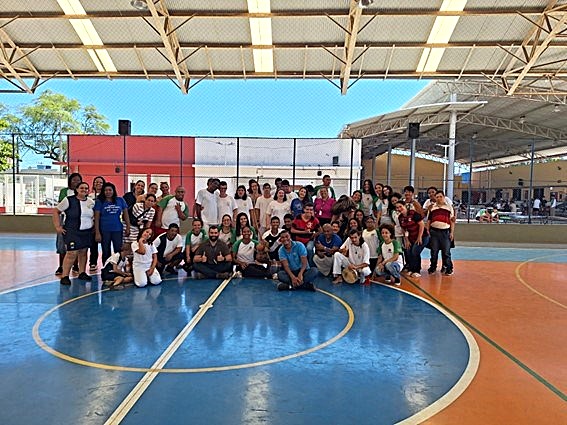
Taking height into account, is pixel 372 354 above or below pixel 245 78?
below

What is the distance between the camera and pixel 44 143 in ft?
103

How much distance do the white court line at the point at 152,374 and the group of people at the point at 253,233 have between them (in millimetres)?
Answer: 1715

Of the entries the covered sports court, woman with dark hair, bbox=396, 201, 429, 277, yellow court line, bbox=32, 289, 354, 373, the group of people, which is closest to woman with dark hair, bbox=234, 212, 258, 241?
the group of people

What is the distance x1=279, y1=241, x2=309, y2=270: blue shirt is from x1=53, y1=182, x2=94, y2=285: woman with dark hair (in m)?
2.91

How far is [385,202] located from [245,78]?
6441 mm

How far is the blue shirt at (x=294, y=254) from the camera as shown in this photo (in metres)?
6.64

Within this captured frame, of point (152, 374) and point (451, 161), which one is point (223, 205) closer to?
point (152, 374)

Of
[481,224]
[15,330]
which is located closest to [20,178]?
[15,330]

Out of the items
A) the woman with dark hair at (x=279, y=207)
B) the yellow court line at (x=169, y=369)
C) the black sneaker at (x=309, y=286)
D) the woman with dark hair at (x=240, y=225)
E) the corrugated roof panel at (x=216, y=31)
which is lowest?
the yellow court line at (x=169, y=369)

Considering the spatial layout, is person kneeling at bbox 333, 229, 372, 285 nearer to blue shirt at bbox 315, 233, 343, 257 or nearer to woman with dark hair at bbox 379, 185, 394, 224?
blue shirt at bbox 315, 233, 343, 257

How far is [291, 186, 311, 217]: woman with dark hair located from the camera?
26.2ft

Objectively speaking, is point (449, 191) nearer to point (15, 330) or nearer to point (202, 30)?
point (202, 30)

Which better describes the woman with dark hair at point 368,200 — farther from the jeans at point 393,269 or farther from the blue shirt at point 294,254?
the blue shirt at point 294,254

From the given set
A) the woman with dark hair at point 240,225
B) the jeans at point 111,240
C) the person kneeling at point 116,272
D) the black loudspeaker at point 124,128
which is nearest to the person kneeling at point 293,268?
the woman with dark hair at point 240,225
